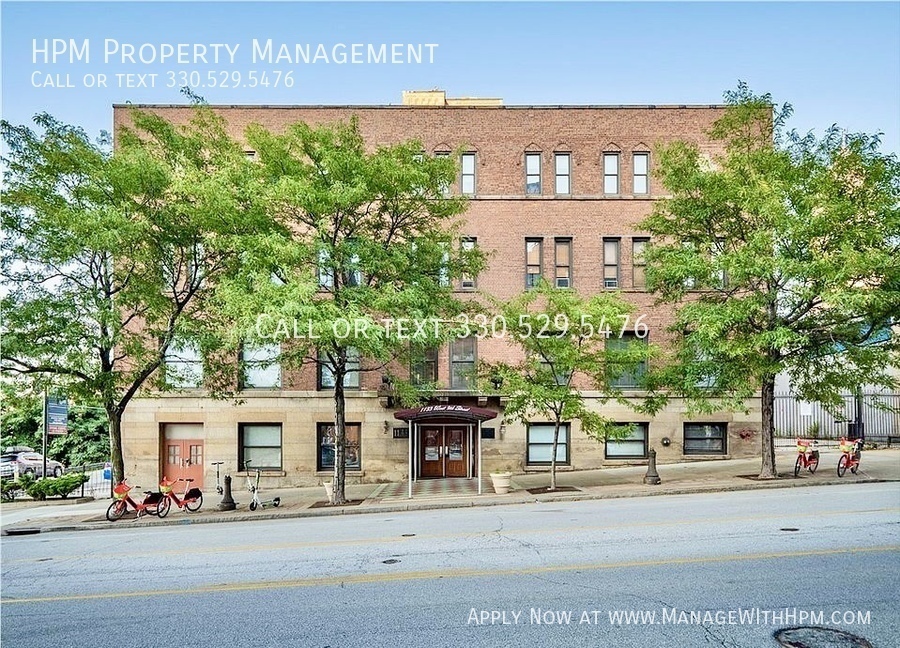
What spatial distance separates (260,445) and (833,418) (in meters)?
25.0

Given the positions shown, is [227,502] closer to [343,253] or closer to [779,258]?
[343,253]

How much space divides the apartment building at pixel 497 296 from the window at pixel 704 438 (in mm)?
41

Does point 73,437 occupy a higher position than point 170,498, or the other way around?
point 170,498

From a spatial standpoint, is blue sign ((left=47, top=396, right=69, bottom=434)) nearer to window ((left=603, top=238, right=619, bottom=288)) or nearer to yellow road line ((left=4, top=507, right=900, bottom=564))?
yellow road line ((left=4, top=507, right=900, bottom=564))

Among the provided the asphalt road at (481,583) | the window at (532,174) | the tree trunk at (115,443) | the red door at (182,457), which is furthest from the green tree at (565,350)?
the red door at (182,457)

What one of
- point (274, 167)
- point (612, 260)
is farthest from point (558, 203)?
point (274, 167)

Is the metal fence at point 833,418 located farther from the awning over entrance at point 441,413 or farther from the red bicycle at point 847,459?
the awning over entrance at point 441,413

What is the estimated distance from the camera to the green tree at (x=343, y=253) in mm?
15953

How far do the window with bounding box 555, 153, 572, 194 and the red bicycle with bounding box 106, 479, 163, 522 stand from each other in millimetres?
18306

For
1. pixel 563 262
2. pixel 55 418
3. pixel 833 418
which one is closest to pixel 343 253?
pixel 563 262

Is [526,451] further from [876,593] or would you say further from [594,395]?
[876,593]

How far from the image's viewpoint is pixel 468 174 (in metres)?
26.1

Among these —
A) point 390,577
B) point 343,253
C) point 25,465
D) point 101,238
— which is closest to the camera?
point 390,577

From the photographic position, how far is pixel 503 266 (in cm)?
2566
